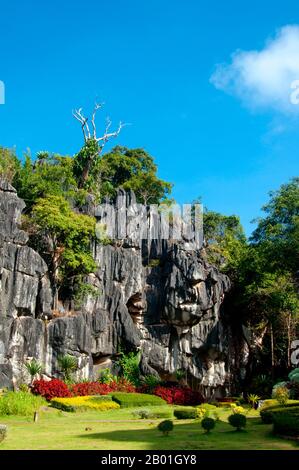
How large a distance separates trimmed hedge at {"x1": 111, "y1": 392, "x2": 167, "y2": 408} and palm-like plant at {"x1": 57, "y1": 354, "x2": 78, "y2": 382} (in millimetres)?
3317

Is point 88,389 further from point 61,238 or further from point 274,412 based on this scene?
point 274,412

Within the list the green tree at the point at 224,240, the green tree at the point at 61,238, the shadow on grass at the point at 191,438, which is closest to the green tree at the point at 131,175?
the green tree at the point at 224,240

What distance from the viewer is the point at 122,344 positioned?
3469 cm

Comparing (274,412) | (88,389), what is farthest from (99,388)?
(274,412)

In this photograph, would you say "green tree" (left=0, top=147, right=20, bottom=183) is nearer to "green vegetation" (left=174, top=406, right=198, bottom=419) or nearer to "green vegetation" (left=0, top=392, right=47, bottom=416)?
"green vegetation" (left=0, top=392, right=47, bottom=416)

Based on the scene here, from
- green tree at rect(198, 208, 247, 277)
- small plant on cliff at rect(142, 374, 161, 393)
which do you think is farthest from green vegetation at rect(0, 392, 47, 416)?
green tree at rect(198, 208, 247, 277)

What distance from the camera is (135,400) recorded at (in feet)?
93.1

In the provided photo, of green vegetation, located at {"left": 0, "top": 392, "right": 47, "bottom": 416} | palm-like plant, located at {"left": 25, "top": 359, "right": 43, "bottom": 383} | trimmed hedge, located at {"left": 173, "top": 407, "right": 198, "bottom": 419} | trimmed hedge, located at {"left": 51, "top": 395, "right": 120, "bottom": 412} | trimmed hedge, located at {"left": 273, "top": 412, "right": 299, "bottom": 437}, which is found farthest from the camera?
palm-like plant, located at {"left": 25, "top": 359, "right": 43, "bottom": 383}

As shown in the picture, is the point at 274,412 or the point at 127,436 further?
the point at 274,412

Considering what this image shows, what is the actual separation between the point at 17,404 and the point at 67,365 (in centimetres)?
753

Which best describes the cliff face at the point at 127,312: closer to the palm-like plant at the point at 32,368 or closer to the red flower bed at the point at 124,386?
the palm-like plant at the point at 32,368

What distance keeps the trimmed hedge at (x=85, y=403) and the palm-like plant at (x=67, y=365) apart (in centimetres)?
315

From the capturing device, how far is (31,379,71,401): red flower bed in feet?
92.0
